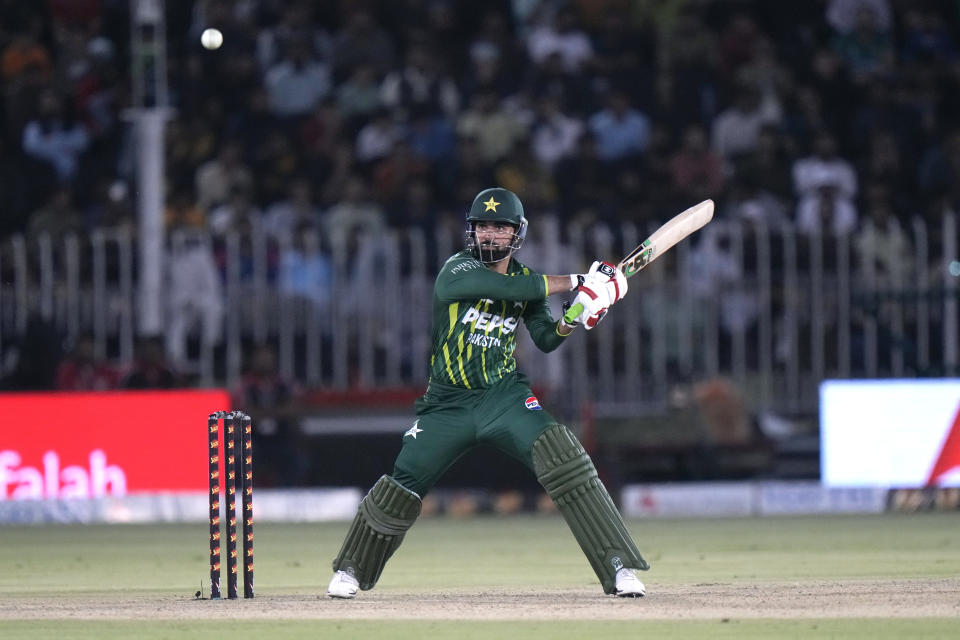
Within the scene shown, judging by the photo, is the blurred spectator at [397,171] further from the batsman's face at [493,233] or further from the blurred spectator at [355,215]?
the batsman's face at [493,233]

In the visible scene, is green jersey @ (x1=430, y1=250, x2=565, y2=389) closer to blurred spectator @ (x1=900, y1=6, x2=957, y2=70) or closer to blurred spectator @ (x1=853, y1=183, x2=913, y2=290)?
blurred spectator @ (x1=853, y1=183, x2=913, y2=290)

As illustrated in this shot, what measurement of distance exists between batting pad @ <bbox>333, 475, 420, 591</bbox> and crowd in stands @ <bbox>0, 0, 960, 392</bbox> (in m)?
8.34

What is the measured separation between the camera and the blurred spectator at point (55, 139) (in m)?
18.3

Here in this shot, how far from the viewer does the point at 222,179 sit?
17.8m

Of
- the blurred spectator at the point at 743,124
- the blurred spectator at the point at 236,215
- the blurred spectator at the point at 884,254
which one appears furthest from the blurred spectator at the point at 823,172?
the blurred spectator at the point at 236,215

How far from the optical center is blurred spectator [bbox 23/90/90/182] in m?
18.3

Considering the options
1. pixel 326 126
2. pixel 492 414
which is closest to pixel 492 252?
pixel 492 414

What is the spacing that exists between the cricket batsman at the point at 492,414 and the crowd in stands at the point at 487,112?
806 cm

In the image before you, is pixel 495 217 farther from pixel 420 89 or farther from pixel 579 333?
pixel 420 89

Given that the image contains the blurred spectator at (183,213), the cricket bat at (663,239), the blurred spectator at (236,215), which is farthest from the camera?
the blurred spectator at (183,213)

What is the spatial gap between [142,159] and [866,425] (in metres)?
6.46

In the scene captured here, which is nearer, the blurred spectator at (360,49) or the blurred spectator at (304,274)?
the blurred spectator at (304,274)

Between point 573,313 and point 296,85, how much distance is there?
37.1 ft

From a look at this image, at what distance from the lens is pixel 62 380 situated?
15.4 m
